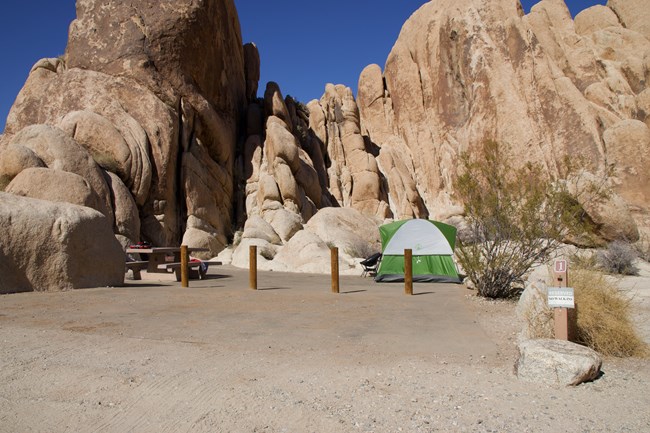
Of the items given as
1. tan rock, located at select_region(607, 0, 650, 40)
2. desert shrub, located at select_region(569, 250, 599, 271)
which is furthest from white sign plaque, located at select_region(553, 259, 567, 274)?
tan rock, located at select_region(607, 0, 650, 40)

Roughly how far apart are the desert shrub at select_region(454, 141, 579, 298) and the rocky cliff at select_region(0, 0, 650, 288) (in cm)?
1318

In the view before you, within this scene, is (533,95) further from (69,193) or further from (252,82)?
(69,193)

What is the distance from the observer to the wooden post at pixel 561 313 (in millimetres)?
5457

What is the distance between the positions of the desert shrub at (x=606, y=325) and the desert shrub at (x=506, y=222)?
12.8 feet

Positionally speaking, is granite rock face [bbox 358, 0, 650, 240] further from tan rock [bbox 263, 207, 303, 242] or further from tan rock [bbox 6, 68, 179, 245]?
tan rock [bbox 6, 68, 179, 245]

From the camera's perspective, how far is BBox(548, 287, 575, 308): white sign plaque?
533 cm

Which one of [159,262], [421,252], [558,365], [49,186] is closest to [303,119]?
[159,262]

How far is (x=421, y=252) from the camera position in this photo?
53.4ft

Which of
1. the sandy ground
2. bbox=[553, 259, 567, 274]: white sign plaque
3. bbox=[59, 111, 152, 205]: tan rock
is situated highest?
bbox=[59, 111, 152, 205]: tan rock

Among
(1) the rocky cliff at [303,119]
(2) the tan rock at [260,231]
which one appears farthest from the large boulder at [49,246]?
(2) the tan rock at [260,231]

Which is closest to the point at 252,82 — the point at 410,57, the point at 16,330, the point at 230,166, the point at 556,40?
the point at 230,166

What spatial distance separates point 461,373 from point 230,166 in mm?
29133

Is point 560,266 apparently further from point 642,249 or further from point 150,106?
point 150,106

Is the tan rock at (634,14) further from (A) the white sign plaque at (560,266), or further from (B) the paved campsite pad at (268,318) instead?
(A) the white sign plaque at (560,266)
